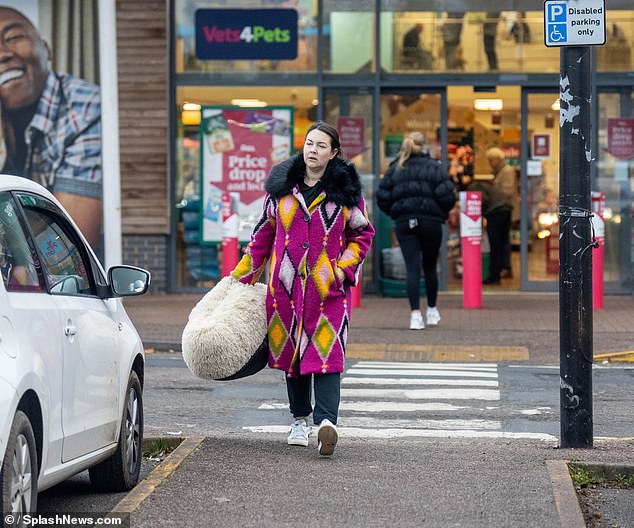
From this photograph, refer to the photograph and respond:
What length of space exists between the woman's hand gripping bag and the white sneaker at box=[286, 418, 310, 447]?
17.5 inches

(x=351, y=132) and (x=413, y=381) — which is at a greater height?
(x=351, y=132)

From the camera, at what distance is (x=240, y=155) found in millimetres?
17672

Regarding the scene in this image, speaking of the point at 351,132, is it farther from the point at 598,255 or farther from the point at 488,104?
the point at 598,255

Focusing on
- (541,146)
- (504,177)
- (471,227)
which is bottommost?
(471,227)

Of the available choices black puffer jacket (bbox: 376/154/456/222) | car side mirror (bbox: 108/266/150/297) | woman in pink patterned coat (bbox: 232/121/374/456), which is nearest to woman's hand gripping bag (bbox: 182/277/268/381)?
woman in pink patterned coat (bbox: 232/121/374/456)

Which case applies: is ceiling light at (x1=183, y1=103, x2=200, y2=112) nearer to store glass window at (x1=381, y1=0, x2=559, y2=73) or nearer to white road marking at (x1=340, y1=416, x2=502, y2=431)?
store glass window at (x1=381, y1=0, x2=559, y2=73)

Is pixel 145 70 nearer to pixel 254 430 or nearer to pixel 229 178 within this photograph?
pixel 229 178

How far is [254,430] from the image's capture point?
28.3ft

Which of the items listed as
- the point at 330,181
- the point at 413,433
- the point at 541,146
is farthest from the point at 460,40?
the point at 330,181

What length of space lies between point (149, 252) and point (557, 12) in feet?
36.1

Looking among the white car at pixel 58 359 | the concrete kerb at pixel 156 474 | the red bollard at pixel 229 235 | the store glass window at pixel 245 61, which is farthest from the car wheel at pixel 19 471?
the store glass window at pixel 245 61

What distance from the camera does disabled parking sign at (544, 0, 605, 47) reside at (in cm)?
729

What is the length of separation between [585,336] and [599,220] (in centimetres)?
803

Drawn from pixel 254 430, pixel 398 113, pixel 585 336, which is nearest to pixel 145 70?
pixel 398 113
